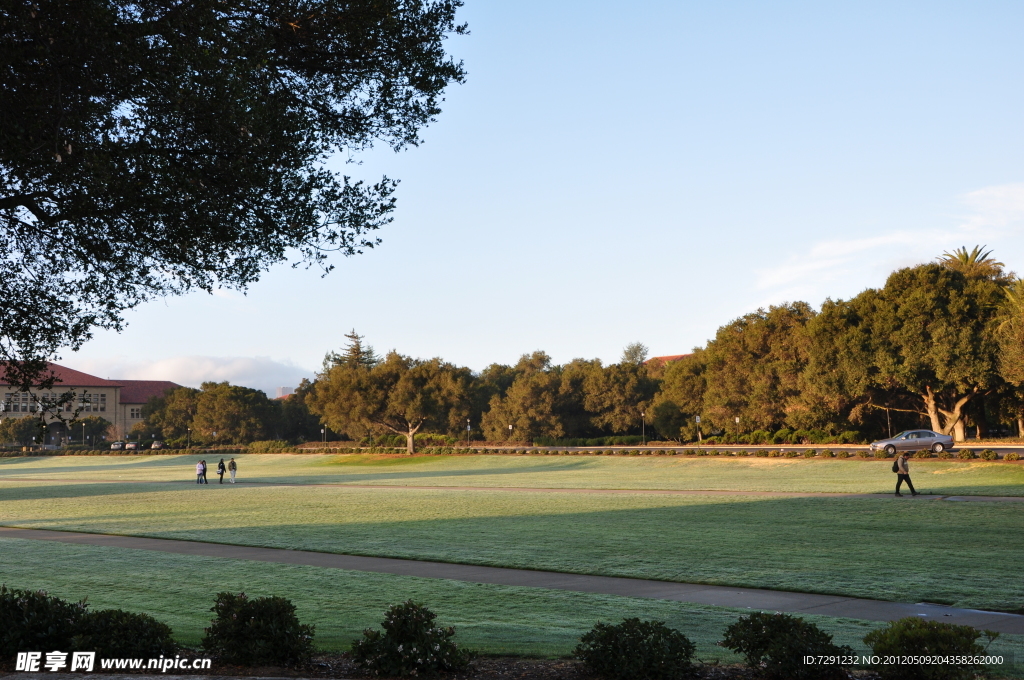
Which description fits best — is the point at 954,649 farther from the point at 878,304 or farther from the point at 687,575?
the point at 878,304

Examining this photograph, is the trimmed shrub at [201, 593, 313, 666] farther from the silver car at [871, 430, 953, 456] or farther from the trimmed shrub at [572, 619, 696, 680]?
the silver car at [871, 430, 953, 456]

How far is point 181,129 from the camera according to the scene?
8914mm

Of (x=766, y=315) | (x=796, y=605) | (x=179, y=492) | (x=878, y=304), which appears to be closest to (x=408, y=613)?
(x=796, y=605)

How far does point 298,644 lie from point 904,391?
66.1m

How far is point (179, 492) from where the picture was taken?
132 ft

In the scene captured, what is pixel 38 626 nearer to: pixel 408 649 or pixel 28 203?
pixel 408 649

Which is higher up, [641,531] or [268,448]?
[641,531]

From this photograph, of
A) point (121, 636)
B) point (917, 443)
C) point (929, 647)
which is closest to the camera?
point (929, 647)

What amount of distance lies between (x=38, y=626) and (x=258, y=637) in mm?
1871

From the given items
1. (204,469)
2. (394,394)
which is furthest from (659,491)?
(394,394)

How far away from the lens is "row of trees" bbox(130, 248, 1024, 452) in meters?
58.6

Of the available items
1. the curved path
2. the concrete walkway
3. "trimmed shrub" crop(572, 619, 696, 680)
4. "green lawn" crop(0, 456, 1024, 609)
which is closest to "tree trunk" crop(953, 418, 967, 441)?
the curved path

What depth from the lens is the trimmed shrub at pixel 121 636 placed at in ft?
24.1

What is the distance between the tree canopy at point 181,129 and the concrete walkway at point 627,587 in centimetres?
624
